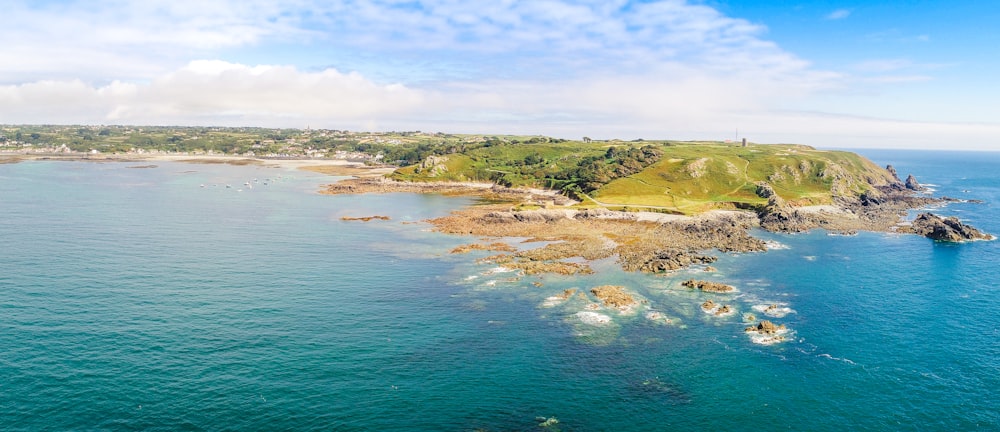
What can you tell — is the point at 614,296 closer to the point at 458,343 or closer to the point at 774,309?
the point at 774,309

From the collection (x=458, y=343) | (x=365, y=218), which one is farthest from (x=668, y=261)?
(x=365, y=218)

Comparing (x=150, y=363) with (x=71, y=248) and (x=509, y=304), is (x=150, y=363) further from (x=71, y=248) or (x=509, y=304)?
(x=71, y=248)

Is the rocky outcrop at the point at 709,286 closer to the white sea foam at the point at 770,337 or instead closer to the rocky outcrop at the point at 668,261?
the rocky outcrop at the point at 668,261

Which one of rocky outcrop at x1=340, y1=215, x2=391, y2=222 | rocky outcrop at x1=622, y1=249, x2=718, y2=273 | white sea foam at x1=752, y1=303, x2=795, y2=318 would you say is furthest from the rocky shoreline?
white sea foam at x1=752, y1=303, x2=795, y2=318

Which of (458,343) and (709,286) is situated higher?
(709,286)

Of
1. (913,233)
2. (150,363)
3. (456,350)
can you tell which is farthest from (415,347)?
(913,233)

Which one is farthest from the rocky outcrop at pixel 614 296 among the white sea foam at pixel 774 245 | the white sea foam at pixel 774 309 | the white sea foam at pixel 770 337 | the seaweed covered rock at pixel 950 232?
the seaweed covered rock at pixel 950 232

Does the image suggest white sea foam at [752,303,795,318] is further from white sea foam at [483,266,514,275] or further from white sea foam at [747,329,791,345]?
white sea foam at [483,266,514,275]
